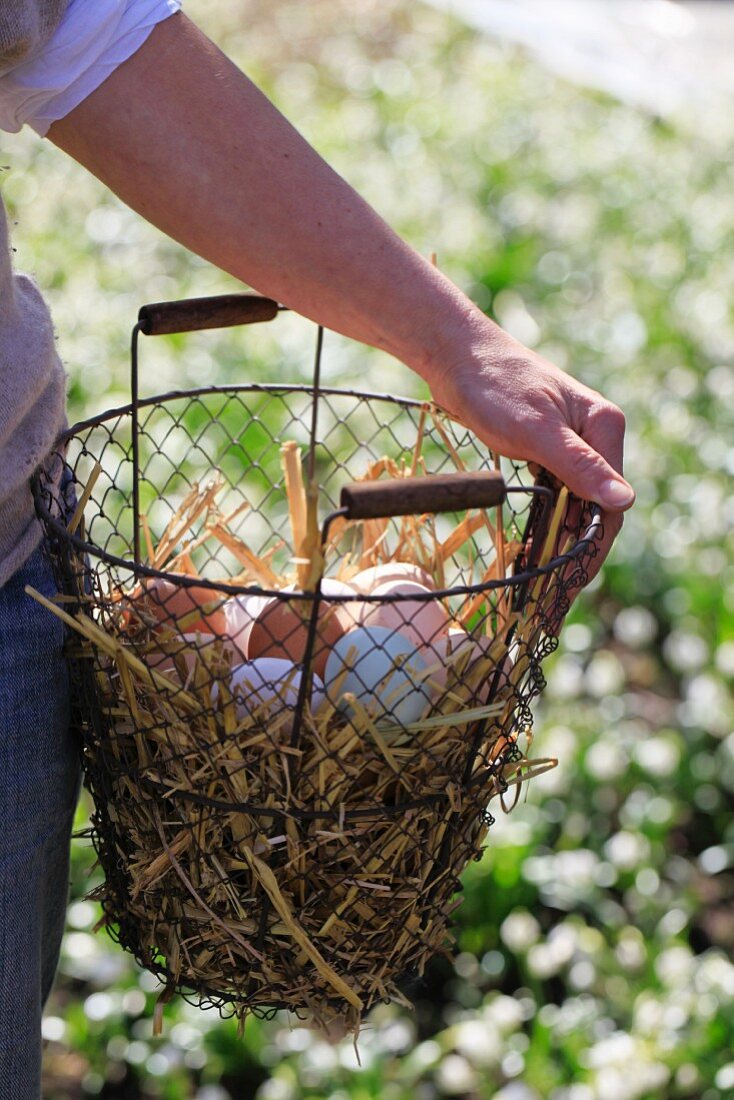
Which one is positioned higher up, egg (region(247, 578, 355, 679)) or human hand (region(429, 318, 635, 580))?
human hand (region(429, 318, 635, 580))

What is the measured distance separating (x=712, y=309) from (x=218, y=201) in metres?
2.74

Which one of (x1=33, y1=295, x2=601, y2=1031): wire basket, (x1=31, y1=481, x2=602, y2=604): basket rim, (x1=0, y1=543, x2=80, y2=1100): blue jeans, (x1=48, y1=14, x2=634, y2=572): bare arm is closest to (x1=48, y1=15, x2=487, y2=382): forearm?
(x1=48, y1=14, x2=634, y2=572): bare arm

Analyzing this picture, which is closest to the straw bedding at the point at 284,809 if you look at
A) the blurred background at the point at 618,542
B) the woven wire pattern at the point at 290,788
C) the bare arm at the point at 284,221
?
the woven wire pattern at the point at 290,788

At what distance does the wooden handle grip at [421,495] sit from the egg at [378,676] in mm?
178

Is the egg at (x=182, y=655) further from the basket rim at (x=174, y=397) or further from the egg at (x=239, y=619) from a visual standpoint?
the basket rim at (x=174, y=397)

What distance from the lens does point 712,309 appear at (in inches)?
142

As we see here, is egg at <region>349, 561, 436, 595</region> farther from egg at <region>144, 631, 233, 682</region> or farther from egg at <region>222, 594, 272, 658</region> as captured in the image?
egg at <region>144, 631, 233, 682</region>

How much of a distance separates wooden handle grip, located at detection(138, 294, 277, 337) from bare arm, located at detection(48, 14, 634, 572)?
0.23ft

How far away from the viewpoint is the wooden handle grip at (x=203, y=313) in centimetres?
118

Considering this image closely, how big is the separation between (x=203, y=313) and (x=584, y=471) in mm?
410

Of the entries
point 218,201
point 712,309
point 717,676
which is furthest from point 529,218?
point 218,201

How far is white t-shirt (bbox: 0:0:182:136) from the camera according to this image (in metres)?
1.04

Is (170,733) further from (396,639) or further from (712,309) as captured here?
(712,309)

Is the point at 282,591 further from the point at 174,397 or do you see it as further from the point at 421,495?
the point at 174,397
